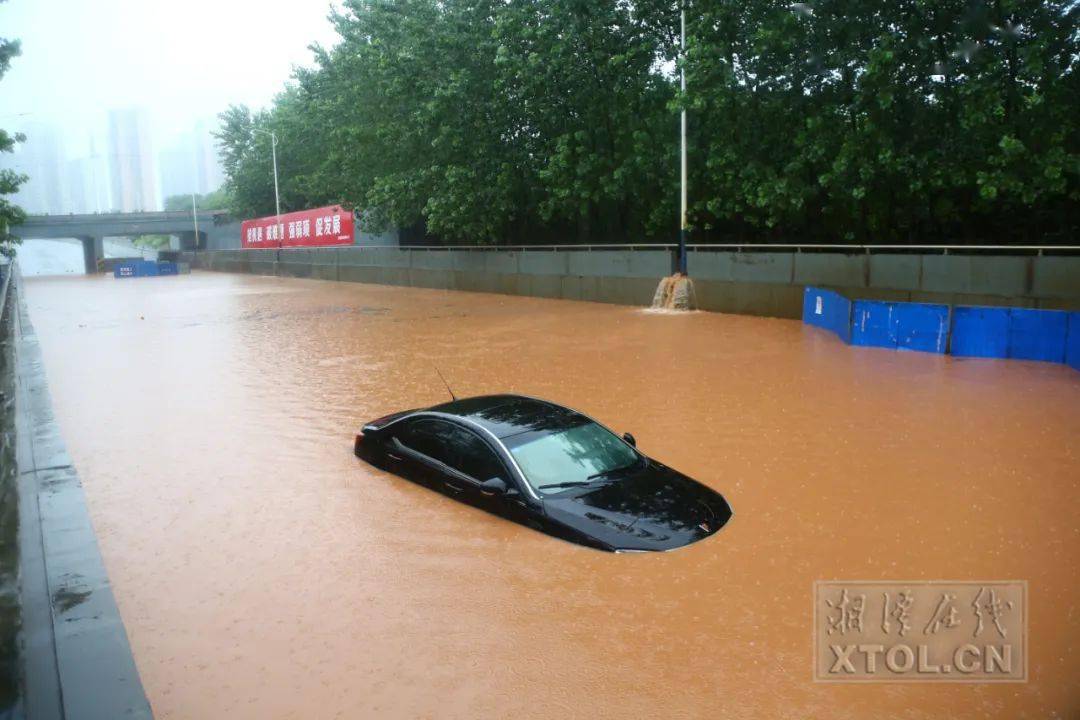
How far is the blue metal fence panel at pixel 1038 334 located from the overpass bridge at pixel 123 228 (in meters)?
78.1

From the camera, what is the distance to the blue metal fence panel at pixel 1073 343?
1611 centimetres

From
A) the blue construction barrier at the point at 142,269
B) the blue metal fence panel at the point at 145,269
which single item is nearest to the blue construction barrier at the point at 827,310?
the blue metal fence panel at the point at 145,269

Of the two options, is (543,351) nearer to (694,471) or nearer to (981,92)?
(694,471)

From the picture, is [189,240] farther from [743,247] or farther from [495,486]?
[495,486]

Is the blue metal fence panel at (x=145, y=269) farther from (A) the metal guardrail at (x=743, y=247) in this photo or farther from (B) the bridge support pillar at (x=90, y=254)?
(B) the bridge support pillar at (x=90, y=254)

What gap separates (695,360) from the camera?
18.2 meters

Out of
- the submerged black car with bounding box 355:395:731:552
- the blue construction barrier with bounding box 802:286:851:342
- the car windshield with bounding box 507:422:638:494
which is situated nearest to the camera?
the submerged black car with bounding box 355:395:731:552

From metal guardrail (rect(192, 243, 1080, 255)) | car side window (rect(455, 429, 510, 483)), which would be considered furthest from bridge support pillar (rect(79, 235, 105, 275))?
car side window (rect(455, 429, 510, 483))

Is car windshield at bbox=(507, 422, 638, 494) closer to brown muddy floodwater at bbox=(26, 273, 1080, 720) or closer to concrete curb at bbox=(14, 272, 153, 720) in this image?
brown muddy floodwater at bbox=(26, 273, 1080, 720)

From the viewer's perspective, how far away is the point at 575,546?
7.66 meters

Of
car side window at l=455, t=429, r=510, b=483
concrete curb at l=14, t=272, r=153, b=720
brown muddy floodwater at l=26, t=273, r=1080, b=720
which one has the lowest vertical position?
brown muddy floodwater at l=26, t=273, r=1080, b=720

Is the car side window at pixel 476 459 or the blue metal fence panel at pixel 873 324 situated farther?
the blue metal fence panel at pixel 873 324

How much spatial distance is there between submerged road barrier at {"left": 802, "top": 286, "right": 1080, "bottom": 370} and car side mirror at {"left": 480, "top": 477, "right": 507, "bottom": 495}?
12856 millimetres

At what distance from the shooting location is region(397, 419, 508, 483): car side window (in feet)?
28.2
